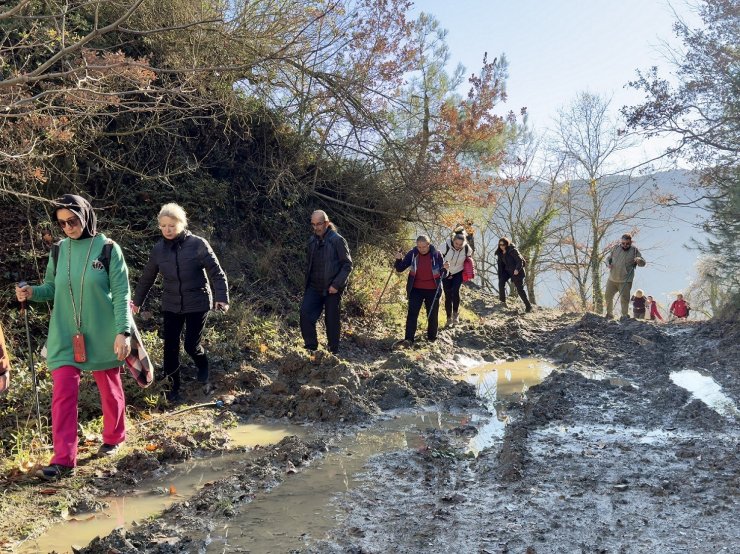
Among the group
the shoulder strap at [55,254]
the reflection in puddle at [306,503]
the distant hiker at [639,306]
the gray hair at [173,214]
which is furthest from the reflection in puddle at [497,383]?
the distant hiker at [639,306]

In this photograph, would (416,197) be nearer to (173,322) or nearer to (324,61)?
(324,61)

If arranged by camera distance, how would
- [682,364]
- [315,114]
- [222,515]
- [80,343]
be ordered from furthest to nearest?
[315,114] → [682,364] → [80,343] → [222,515]

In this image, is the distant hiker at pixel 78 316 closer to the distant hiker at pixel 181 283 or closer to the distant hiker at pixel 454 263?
the distant hiker at pixel 181 283

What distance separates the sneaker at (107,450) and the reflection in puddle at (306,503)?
1.50 m

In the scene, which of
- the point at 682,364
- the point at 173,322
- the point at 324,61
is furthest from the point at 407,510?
the point at 324,61

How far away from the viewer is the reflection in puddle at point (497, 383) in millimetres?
5844

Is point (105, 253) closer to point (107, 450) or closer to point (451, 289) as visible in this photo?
point (107, 450)

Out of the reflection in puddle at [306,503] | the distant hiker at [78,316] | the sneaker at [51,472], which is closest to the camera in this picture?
the reflection in puddle at [306,503]

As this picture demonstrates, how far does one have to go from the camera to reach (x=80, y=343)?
4586 mm

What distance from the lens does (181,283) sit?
21.3ft

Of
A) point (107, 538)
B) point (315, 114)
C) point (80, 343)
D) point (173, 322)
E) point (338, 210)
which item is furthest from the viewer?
point (338, 210)

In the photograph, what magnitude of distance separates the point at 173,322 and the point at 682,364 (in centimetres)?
754

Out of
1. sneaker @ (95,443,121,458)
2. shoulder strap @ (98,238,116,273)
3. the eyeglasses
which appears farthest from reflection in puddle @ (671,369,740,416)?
the eyeglasses

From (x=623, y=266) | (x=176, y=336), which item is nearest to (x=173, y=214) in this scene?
(x=176, y=336)
